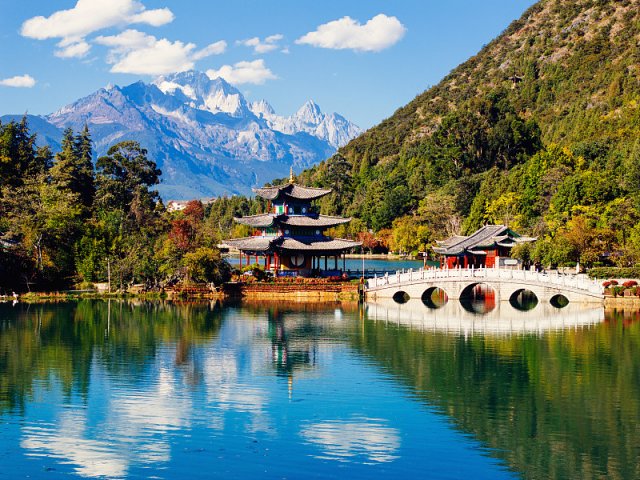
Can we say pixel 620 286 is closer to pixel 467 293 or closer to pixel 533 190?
pixel 467 293

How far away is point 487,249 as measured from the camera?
228 ft

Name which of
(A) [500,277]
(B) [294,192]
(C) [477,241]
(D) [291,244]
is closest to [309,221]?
(D) [291,244]

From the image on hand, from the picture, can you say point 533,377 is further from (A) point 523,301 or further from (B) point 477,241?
(B) point 477,241

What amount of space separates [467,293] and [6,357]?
3375 centimetres

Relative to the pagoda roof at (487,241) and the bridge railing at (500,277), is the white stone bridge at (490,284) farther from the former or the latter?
the pagoda roof at (487,241)

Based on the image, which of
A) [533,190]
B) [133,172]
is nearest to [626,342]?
[533,190]

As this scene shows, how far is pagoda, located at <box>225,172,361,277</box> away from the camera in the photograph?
68.5 meters

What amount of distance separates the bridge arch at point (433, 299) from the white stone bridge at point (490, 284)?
18cm

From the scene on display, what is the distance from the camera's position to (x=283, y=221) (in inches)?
2736

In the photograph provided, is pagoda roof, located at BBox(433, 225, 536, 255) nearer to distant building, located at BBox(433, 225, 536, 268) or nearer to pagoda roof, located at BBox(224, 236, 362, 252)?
distant building, located at BBox(433, 225, 536, 268)

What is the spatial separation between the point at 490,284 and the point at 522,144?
197 ft

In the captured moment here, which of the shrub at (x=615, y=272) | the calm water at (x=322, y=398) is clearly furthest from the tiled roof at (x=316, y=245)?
the shrub at (x=615, y=272)

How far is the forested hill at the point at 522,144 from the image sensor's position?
273 feet

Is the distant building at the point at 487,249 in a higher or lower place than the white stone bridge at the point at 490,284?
higher
